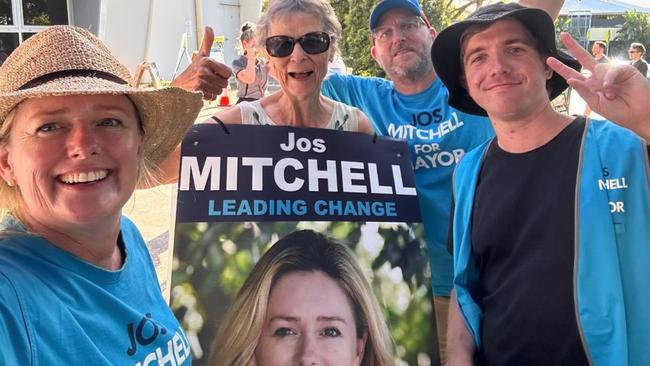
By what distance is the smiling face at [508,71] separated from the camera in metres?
2.12

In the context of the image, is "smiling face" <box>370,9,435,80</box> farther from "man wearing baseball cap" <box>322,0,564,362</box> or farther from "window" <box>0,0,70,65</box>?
"window" <box>0,0,70,65</box>

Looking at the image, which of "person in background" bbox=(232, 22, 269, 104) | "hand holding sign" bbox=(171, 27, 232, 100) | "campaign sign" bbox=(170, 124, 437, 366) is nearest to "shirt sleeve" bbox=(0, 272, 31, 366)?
"campaign sign" bbox=(170, 124, 437, 366)

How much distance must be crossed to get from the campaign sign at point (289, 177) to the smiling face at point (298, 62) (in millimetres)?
283

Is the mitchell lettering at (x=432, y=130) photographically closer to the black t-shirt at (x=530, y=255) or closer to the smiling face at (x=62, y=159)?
the black t-shirt at (x=530, y=255)

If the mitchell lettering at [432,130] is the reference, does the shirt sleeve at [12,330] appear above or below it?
below

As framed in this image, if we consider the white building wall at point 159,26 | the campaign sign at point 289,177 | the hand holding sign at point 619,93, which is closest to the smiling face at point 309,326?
the campaign sign at point 289,177

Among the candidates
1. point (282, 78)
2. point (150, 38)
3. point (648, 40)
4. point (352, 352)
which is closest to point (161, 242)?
point (282, 78)

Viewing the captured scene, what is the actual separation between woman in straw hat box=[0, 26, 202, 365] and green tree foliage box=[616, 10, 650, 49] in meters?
34.8

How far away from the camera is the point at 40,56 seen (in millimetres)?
1465

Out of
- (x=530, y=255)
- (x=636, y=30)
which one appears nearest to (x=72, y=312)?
(x=530, y=255)

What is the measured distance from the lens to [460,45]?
2.41m

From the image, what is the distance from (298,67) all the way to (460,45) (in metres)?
0.72

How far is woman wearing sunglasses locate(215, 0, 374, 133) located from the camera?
2.56 meters

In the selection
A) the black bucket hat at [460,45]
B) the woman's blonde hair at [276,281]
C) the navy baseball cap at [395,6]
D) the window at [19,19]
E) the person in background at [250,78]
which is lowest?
the woman's blonde hair at [276,281]
